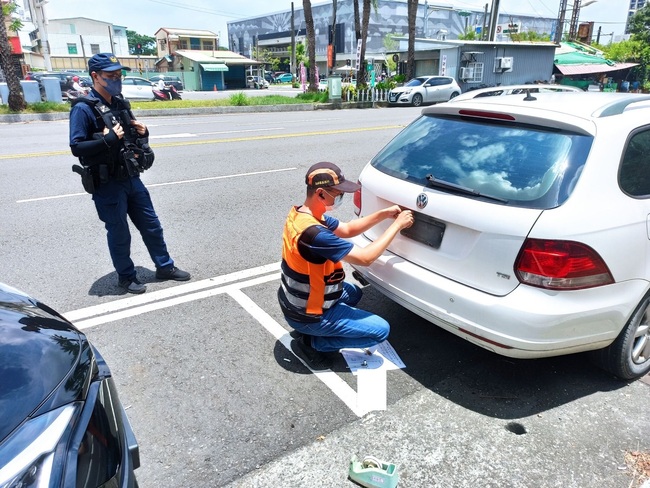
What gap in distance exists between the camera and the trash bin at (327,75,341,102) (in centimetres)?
2502

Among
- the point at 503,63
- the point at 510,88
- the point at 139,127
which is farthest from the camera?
the point at 503,63

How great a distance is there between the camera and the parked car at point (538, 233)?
2.63m

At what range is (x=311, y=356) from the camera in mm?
3439

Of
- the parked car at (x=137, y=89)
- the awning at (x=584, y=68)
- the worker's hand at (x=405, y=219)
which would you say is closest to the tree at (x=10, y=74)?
the parked car at (x=137, y=89)

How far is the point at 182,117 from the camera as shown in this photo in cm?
2008

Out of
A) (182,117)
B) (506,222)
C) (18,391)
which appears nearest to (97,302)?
(18,391)

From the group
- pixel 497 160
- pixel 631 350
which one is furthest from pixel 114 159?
pixel 631 350

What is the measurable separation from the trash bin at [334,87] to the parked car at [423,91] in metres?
2.93

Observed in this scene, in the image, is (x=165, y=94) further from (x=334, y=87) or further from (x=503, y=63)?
(x=503, y=63)

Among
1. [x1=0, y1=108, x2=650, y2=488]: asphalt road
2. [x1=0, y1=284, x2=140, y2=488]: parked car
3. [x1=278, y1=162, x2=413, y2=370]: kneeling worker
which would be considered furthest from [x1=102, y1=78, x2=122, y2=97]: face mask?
[x1=0, y1=284, x2=140, y2=488]: parked car

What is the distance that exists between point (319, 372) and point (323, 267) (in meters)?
0.72

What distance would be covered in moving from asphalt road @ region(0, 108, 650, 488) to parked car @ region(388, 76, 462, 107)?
72.8ft

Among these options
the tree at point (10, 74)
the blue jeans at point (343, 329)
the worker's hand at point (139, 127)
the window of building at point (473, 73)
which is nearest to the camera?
the blue jeans at point (343, 329)

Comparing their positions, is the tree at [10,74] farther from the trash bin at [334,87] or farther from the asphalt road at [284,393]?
the asphalt road at [284,393]
